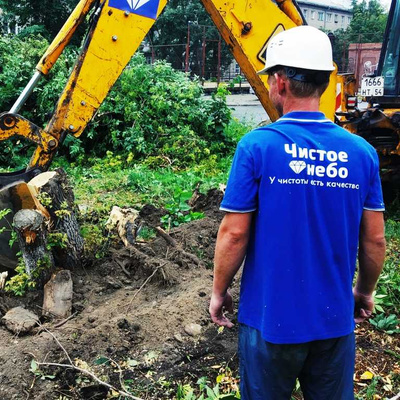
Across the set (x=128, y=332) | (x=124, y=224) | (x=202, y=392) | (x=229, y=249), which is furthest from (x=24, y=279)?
(x=229, y=249)

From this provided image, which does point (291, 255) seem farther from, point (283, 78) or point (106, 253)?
point (106, 253)

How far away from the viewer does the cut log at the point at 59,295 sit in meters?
4.13

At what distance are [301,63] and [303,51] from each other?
0.16 ft

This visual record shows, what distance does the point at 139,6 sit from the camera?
4.75m

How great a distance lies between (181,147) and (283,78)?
746 centimetres

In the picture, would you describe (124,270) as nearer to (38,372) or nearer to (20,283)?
(20,283)

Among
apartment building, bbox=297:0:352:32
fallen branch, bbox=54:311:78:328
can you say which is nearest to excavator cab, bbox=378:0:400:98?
fallen branch, bbox=54:311:78:328

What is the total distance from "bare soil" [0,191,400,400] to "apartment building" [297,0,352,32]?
6006 centimetres

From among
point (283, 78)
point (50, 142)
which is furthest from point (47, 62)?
point (283, 78)

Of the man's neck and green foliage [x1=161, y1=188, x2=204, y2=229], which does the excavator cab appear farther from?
the man's neck

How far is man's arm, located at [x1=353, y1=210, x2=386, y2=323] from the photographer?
2.24 m

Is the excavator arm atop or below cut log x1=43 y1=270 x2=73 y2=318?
atop

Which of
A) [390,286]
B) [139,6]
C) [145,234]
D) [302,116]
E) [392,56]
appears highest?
[139,6]

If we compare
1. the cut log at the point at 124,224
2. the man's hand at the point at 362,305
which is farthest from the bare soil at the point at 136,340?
the man's hand at the point at 362,305
